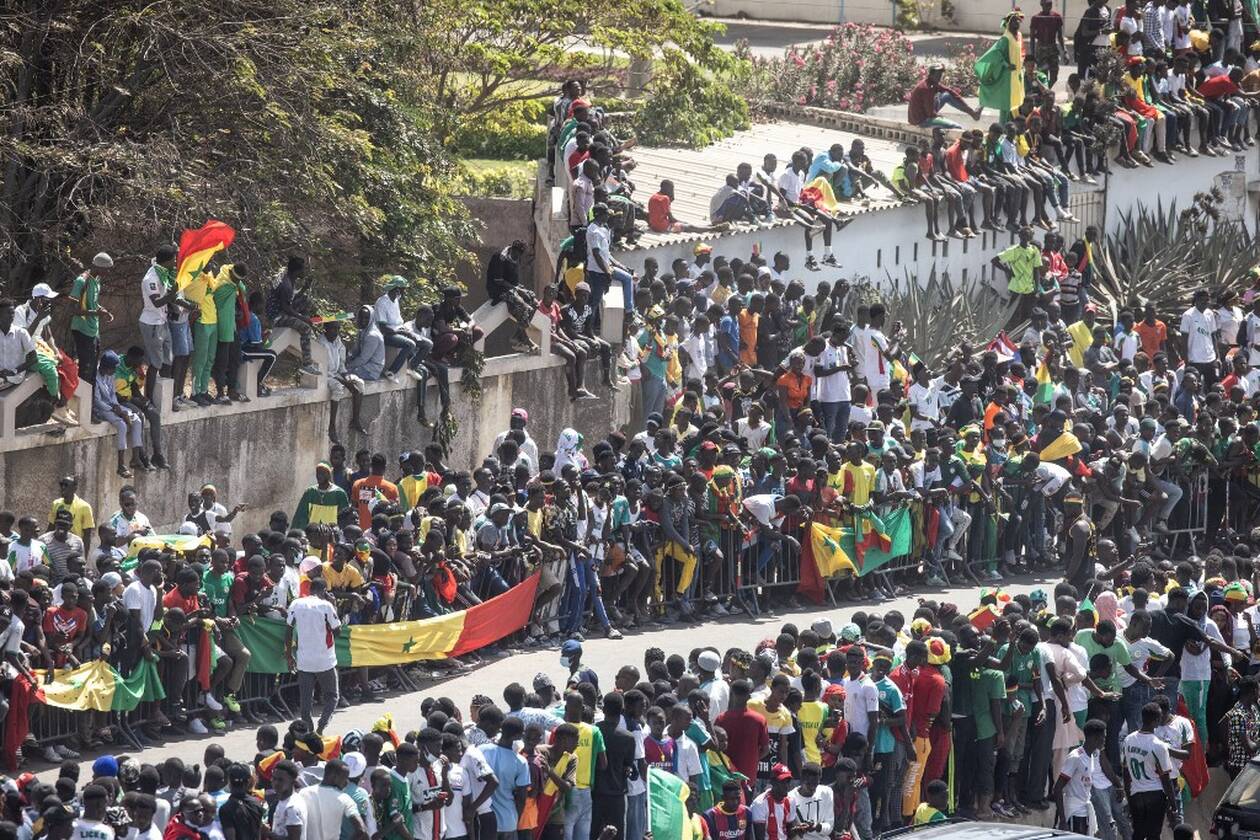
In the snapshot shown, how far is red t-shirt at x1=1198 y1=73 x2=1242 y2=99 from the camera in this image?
36562mm

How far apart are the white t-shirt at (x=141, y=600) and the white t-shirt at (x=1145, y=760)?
6.75 m

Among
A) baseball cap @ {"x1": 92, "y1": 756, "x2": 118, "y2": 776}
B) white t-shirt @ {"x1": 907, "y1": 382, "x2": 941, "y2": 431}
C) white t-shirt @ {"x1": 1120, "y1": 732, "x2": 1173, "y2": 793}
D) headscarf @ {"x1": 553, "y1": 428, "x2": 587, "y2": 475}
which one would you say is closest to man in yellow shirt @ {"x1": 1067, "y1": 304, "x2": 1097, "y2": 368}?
white t-shirt @ {"x1": 907, "y1": 382, "x2": 941, "y2": 431}

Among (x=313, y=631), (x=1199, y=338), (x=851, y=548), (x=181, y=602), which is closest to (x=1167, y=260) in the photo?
(x=1199, y=338)

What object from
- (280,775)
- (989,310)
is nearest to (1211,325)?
(989,310)

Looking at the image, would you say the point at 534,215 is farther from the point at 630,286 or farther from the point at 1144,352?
the point at 1144,352

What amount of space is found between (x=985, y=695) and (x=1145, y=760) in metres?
1.18

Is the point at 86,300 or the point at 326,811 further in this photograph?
the point at 86,300

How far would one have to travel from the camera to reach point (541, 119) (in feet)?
110

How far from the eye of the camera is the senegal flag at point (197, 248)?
2167 cm

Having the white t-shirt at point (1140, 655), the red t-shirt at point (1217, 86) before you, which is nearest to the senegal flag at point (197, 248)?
the white t-shirt at point (1140, 655)

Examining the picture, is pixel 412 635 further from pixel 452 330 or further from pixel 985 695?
pixel 452 330

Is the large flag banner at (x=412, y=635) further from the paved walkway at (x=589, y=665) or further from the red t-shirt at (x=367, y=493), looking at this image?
the red t-shirt at (x=367, y=493)

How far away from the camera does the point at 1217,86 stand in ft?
120

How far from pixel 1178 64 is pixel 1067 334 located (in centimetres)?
853
